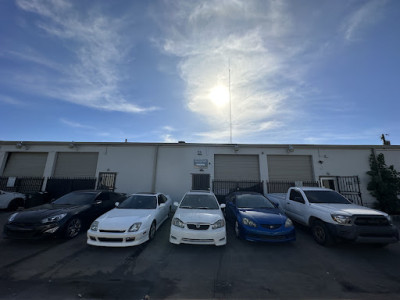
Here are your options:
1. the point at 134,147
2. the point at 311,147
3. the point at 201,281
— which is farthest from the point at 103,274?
the point at 311,147

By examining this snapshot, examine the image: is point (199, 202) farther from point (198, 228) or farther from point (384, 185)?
point (384, 185)

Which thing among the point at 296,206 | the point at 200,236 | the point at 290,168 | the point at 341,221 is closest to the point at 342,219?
the point at 341,221

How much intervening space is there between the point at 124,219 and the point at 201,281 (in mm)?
2804

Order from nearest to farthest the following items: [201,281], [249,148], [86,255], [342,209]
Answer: [201,281]
[86,255]
[342,209]
[249,148]

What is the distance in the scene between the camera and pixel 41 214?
4.91 m

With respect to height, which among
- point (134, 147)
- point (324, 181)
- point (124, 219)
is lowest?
point (124, 219)

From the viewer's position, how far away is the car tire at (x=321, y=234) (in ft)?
16.1

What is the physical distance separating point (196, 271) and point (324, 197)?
568 cm

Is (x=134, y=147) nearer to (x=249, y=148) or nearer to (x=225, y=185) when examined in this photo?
(x=225, y=185)

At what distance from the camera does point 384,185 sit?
10.1 metres

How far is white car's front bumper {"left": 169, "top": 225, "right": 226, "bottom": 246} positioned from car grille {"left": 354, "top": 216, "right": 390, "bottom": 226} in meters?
4.11

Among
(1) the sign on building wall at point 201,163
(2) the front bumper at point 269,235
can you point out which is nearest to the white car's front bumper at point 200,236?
(2) the front bumper at point 269,235

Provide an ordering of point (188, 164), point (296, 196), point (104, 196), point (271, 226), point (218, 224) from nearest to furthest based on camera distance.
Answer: point (218, 224), point (271, 226), point (296, 196), point (104, 196), point (188, 164)

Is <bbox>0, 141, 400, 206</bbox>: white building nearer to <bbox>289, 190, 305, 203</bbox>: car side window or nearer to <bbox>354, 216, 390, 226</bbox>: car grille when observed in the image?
<bbox>289, 190, 305, 203</bbox>: car side window
